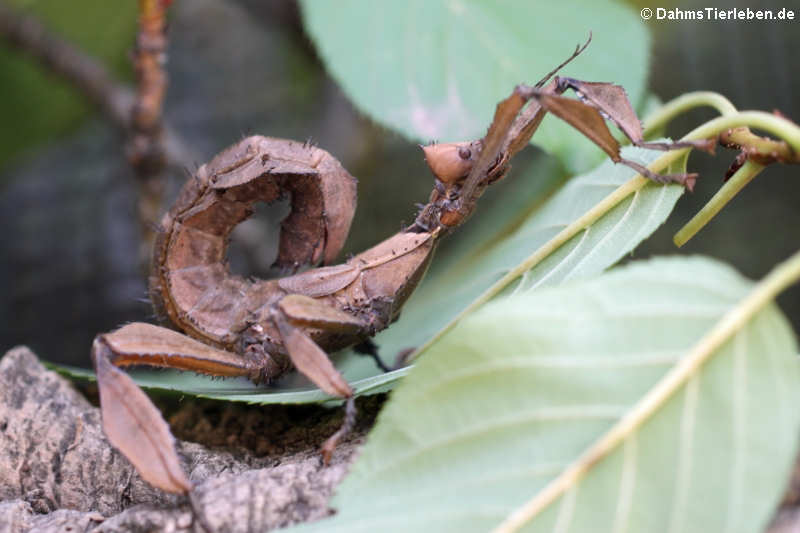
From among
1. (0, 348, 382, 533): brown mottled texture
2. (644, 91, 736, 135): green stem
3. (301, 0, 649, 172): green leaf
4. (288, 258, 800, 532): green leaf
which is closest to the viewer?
(288, 258, 800, 532): green leaf

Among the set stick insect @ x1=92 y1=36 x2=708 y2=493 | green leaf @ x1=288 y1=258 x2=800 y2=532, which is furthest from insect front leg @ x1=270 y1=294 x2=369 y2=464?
green leaf @ x1=288 y1=258 x2=800 y2=532

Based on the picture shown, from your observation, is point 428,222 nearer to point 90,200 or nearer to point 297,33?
point 297,33

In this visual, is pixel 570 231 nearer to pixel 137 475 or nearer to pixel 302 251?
pixel 302 251

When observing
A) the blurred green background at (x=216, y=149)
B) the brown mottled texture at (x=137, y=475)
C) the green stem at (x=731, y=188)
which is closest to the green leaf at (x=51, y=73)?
the blurred green background at (x=216, y=149)

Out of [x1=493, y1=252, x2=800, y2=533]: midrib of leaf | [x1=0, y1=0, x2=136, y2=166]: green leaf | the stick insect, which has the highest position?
[x1=0, y1=0, x2=136, y2=166]: green leaf

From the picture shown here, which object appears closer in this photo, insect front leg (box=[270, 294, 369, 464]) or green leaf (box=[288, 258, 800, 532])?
green leaf (box=[288, 258, 800, 532])

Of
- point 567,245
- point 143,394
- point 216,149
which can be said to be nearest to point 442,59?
point 567,245

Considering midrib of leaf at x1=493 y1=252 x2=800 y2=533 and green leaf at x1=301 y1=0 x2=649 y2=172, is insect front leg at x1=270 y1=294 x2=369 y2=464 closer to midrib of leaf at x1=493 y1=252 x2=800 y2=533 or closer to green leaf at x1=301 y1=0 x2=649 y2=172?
midrib of leaf at x1=493 y1=252 x2=800 y2=533
